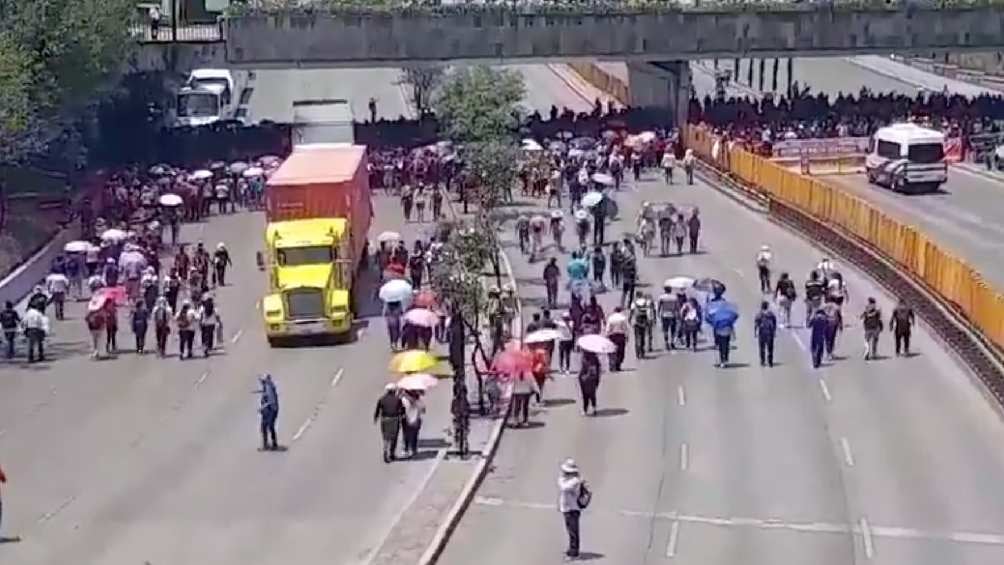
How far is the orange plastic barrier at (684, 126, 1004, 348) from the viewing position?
43841mm

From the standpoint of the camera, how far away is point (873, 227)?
5522 centimetres

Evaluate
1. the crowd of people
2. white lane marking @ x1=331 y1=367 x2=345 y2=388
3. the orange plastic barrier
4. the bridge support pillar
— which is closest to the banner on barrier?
the orange plastic barrier

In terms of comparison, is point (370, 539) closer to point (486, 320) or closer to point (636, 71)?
point (486, 320)

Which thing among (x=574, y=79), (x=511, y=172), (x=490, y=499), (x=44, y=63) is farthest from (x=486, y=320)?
(x=574, y=79)

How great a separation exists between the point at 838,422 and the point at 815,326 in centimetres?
450

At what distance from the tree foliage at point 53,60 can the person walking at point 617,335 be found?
1931cm

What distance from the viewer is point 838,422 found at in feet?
130

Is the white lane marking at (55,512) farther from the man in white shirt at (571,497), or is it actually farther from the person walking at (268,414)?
the man in white shirt at (571,497)

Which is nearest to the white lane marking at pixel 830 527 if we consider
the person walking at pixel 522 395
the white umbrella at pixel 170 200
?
Result: the person walking at pixel 522 395

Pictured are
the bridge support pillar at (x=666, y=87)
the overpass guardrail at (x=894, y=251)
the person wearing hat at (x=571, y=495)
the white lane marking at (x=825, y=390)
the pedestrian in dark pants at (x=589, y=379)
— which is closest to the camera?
the person wearing hat at (x=571, y=495)

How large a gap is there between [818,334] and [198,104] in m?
49.8

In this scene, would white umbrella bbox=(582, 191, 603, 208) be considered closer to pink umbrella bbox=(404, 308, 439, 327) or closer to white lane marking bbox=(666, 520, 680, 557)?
pink umbrella bbox=(404, 308, 439, 327)

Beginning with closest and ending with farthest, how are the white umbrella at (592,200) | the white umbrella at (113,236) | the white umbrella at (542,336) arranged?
the white umbrella at (542,336)
the white umbrella at (113,236)
the white umbrella at (592,200)

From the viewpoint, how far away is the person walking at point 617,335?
43.6 metres
